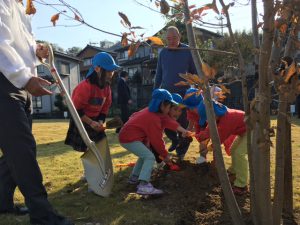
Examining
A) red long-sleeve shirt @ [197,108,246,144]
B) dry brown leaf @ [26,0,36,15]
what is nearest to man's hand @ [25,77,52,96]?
dry brown leaf @ [26,0,36,15]

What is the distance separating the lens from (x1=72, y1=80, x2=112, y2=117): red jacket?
13.9ft

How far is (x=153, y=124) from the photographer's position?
423 centimetres

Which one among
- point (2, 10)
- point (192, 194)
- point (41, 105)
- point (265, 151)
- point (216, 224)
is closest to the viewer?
point (265, 151)

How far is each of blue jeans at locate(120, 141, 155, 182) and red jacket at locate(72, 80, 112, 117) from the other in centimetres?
49

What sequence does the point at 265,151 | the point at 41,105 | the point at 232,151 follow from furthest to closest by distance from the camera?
the point at 41,105
the point at 232,151
the point at 265,151

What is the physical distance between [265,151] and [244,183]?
1.83 m

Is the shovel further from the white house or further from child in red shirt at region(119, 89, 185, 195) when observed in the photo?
the white house

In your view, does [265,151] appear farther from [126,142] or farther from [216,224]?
[126,142]

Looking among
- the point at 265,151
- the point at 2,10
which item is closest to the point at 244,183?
the point at 265,151

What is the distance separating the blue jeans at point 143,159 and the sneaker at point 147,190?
2.8 inches

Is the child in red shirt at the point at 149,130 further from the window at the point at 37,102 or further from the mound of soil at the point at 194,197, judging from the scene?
the window at the point at 37,102

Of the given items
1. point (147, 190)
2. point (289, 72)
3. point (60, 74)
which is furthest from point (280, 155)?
point (60, 74)

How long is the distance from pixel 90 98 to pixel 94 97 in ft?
0.17

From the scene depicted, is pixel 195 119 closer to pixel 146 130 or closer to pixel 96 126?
pixel 146 130
